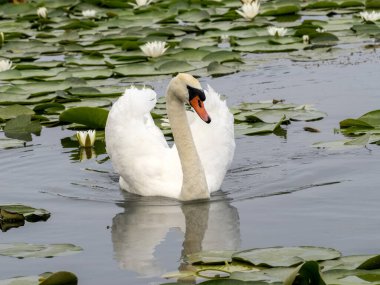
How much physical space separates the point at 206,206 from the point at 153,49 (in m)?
5.22

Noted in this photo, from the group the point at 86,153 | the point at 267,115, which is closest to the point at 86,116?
the point at 86,153

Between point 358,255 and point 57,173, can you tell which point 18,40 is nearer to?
point 57,173

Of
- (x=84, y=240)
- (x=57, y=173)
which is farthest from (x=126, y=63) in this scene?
(x=84, y=240)

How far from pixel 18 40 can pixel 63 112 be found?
16.7 ft

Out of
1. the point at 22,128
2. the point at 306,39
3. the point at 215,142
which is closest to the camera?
the point at 215,142

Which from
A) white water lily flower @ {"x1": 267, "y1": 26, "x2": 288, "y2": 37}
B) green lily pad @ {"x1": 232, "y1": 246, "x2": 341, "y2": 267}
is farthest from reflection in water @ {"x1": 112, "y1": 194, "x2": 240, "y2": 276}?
white water lily flower @ {"x1": 267, "y1": 26, "x2": 288, "y2": 37}

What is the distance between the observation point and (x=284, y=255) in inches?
247

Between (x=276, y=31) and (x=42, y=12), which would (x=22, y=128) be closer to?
(x=276, y=31)

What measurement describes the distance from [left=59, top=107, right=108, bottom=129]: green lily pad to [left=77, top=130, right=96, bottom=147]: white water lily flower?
0.29 metres

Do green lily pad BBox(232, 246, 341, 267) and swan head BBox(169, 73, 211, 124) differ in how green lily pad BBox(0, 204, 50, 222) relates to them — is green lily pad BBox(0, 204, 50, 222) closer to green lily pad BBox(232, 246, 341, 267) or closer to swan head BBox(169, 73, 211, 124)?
swan head BBox(169, 73, 211, 124)

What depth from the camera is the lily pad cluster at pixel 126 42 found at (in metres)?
11.9

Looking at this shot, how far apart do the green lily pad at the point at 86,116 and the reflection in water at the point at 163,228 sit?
208 centimetres

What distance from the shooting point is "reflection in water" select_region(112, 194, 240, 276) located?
691 cm

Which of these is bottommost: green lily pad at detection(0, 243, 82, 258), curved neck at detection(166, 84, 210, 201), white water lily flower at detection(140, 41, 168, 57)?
green lily pad at detection(0, 243, 82, 258)
